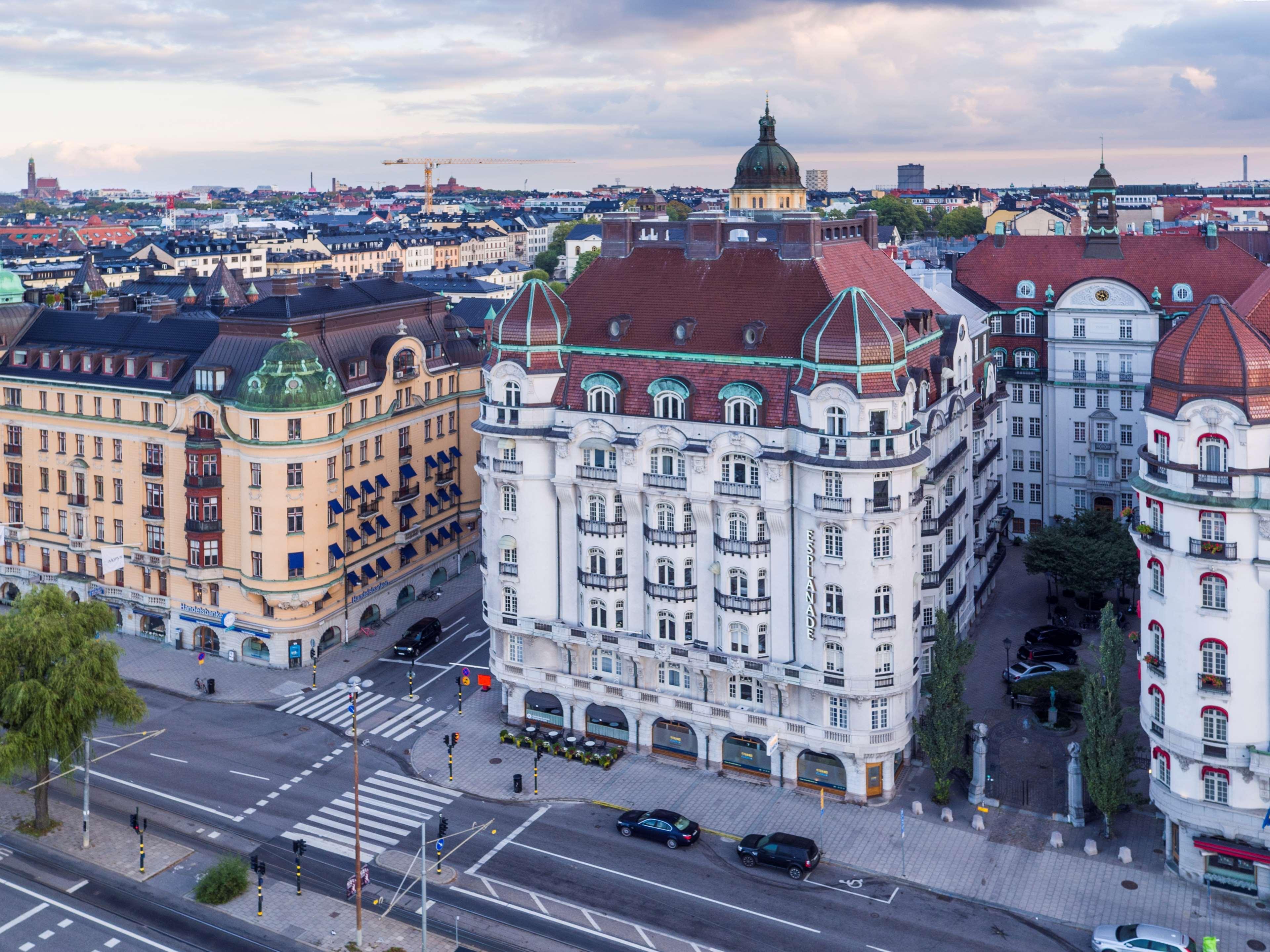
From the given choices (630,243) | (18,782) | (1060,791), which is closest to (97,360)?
(18,782)

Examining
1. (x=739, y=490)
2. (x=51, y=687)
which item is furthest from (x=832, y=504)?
(x=51, y=687)

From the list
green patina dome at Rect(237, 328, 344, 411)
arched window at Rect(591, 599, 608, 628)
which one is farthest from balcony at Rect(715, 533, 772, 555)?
green patina dome at Rect(237, 328, 344, 411)

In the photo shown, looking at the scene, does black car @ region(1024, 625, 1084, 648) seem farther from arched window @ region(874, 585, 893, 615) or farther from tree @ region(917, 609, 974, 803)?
arched window @ region(874, 585, 893, 615)

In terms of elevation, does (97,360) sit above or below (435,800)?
above

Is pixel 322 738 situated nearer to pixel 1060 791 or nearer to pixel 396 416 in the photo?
pixel 396 416

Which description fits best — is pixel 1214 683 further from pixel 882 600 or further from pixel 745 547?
pixel 745 547
